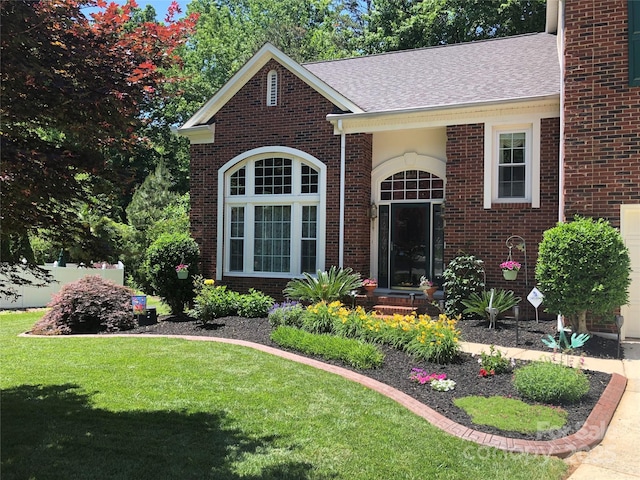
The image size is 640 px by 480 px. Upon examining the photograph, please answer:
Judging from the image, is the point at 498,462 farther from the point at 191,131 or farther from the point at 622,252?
the point at 191,131

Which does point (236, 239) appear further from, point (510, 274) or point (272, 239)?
point (510, 274)

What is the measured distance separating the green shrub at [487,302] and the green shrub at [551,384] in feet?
12.3

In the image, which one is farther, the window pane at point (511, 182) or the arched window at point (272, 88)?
the arched window at point (272, 88)

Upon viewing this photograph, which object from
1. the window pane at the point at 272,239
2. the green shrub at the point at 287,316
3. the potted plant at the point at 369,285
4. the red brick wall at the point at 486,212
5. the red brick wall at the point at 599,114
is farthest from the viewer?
the window pane at the point at 272,239

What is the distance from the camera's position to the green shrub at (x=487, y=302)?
976 cm

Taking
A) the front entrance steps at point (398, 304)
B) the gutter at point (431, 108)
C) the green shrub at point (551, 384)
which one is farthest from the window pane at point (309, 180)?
the green shrub at point (551, 384)

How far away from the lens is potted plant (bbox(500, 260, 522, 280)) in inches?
384

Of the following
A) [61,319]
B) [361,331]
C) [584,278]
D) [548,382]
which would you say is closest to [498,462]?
[548,382]

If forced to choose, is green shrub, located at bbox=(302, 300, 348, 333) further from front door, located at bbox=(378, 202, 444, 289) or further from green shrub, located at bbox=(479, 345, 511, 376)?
front door, located at bbox=(378, 202, 444, 289)

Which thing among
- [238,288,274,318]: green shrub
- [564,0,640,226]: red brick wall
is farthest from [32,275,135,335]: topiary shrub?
[564,0,640,226]: red brick wall

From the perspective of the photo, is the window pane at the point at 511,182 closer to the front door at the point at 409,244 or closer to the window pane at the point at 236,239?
the front door at the point at 409,244

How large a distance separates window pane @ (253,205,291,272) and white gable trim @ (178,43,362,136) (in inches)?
116

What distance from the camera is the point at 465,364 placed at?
7016mm

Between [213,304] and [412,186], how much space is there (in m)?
5.54
